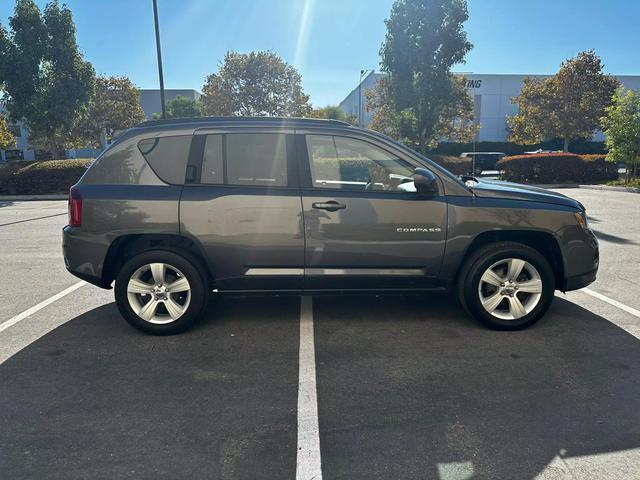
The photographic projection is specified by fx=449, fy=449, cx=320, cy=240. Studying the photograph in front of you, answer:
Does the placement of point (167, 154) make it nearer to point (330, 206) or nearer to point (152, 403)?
point (330, 206)

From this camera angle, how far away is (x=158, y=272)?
156 inches

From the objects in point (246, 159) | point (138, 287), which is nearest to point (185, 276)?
point (138, 287)

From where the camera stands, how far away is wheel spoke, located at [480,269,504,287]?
13.2 ft

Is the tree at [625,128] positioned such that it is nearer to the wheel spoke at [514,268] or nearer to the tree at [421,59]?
the tree at [421,59]

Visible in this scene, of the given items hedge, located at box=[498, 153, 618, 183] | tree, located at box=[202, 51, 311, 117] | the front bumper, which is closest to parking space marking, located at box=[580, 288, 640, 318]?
the front bumper

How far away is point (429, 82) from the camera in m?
21.7

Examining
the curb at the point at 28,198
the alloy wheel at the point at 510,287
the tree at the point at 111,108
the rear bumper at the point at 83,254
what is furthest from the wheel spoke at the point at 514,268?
the tree at the point at 111,108

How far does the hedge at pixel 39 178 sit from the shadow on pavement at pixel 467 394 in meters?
18.6

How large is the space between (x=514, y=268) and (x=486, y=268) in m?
0.27

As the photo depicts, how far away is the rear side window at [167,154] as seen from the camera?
3957mm

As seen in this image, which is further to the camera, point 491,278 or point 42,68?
point 42,68

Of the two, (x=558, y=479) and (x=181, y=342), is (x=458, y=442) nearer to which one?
(x=558, y=479)

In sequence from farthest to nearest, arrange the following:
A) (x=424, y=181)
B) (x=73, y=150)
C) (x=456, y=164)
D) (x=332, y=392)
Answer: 1. (x=73, y=150)
2. (x=456, y=164)
3. (x=424, y=181)
4. (x=332, y=392)

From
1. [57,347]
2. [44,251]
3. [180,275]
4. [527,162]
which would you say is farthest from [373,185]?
[527,162]
